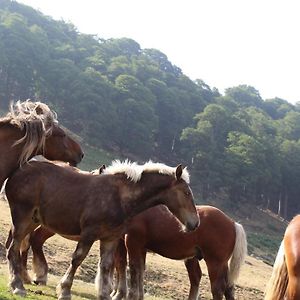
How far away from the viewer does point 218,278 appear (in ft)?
38.6

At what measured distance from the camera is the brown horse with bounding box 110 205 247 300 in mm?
11781

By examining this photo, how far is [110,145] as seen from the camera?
2601 inches

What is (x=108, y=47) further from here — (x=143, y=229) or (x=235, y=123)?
(x=143, y=229)

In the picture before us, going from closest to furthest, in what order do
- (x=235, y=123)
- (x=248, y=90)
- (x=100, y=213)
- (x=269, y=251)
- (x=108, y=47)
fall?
1. (x=100, y=213)
2. (x=269, y=251)
3. (x=235, y=123)
4. (x=108, y=47)
5. (x=248, y=90)

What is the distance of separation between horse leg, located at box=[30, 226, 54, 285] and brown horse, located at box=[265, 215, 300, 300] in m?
6.59

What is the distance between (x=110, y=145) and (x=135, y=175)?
5710 centimetres

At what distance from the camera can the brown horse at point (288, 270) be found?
586cm

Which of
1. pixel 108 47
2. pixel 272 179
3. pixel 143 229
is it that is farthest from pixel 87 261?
pixel 108 47

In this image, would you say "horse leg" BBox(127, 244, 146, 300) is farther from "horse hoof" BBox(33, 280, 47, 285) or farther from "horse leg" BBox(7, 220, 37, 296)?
"horse leg" BBox(7, 220, 37, 296)

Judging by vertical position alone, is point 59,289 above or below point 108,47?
below

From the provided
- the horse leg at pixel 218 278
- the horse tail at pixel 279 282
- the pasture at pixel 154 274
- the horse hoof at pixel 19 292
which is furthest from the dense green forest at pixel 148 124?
the horse tail at pixel 279 282

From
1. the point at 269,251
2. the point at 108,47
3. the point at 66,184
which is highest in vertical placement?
the point at 108,47

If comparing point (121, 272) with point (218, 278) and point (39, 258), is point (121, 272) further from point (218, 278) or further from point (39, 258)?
point (218, 278)

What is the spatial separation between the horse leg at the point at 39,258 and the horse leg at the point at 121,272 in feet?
5.53
